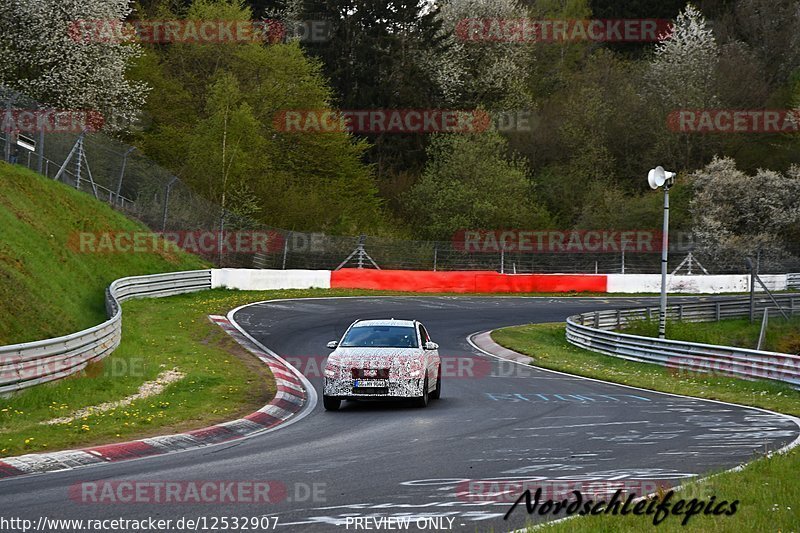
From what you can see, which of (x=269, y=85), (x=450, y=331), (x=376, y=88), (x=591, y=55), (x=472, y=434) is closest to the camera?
(x=472, y=434)

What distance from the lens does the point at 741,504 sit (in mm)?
8328

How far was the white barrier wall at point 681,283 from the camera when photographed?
47781mm

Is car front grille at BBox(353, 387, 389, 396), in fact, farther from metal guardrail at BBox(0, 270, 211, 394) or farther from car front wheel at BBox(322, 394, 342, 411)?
metal guardrail at BBox(0, 270, 211, 394)

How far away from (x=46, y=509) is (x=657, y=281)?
142ft

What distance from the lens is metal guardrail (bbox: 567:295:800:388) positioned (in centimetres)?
2140

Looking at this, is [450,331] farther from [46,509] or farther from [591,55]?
[591,55]

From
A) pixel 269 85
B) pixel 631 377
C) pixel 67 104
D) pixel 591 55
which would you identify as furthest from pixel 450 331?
pixel 591 55

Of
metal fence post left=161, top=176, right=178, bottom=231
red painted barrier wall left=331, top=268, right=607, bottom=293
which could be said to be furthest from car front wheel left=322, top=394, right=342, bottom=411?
red painted barrier wall left=331, top=268, right=607, bottom=293

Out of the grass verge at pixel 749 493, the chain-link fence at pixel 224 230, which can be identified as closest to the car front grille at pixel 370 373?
the grass verge at pixel 749 493

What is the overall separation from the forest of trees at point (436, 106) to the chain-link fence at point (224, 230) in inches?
215

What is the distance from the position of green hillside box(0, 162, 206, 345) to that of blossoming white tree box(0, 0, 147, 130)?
1124cm

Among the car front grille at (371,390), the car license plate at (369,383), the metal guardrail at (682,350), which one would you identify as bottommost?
the metal guardrail at (682,350)

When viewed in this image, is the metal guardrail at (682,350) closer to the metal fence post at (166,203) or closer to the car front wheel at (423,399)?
the car front wheel at (423,399)

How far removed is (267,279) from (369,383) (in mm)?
24005
